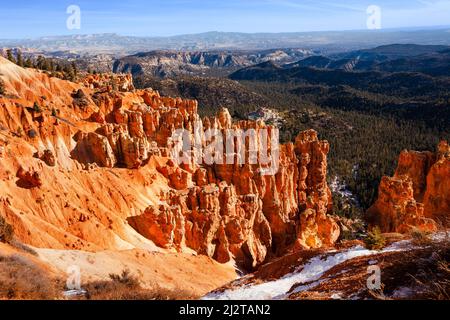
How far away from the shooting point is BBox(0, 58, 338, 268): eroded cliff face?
20.9 m

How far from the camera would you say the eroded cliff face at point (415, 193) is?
33.6 meters

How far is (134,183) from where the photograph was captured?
89.2 feet

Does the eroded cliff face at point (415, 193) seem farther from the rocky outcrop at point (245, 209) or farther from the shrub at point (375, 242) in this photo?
the shrub at point (375, 242)

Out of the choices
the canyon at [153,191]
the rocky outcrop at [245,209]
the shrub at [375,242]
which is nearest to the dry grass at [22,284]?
the canyon at [153,191]

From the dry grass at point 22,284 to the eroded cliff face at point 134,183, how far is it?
6256 millimetres

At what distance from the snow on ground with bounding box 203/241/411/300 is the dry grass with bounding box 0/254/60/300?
16.9ft

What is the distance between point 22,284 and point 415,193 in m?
41.7

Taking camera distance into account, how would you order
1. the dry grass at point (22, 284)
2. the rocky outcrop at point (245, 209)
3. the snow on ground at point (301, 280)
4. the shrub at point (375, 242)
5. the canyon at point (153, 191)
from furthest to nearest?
the rocky outcrop at point (245, 209) < the canyon at point (153, 191) < the shrub at point (375, 242) < the snow on ground at point (301, 280) < the dry grass at point (22, 284)

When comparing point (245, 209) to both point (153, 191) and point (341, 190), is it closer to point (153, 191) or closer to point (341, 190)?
point (153, 191)

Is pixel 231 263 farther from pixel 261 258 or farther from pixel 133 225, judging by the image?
pixel 133 225

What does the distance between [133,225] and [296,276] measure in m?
12.6

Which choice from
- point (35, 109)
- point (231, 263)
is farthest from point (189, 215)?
point (35, 109)

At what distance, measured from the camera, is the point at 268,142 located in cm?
3869

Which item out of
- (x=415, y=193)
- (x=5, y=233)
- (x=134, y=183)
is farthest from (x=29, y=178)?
(x=415, y=193)
